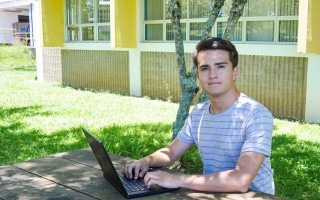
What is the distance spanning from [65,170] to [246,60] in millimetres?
7598

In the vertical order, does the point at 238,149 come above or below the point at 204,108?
below

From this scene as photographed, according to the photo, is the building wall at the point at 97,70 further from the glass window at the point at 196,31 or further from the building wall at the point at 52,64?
the glass window at the point at 196,31

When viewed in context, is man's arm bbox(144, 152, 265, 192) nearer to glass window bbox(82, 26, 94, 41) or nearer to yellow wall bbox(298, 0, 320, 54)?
yellow wall bbox(298, 0, 320, 54)

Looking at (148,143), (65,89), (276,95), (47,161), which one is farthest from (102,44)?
(47,161)

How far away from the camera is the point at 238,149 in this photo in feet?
7.79

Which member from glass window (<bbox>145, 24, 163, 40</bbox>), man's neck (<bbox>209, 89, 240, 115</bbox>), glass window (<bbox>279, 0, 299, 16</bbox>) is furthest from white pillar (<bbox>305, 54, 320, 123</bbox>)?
man's neck (<bbox>209, 89, 240, 115</bbox>)

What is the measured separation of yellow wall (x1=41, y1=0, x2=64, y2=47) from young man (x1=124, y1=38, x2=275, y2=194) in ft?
42.9

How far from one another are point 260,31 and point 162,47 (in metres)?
2.64

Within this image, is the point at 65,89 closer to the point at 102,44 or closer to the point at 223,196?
the point at 102,44

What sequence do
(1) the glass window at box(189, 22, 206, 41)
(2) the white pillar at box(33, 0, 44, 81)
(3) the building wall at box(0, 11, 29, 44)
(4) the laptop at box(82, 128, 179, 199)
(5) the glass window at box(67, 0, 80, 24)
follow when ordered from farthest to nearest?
(3) the building wall at box(0, 11, 29, 44), (2) the white pillar at box(33, 0, 44, 81), (5) the glass window at box(67, 0, 80, 24), (1) the glass window at box(189, 22, 206, 41), (4) the laptop at box(82, 128, 179, 199)

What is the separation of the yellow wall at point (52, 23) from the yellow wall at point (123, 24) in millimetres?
3639

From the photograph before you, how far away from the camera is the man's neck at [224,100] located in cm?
240

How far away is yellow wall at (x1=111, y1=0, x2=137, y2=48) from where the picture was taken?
471 inches

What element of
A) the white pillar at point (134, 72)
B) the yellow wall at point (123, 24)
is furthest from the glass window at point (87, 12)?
the white pillar at point (134, 72)
